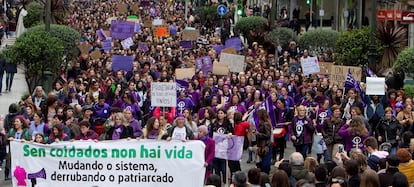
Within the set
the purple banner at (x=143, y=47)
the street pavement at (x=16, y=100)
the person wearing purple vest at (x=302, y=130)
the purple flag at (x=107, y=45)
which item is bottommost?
the street pavement at (x=16, y=100)

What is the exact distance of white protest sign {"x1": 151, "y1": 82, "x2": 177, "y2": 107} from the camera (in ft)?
67.0

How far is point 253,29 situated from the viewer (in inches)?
1688

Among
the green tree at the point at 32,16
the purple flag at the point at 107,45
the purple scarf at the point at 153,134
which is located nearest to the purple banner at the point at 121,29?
the purple flag at the point at 107,45

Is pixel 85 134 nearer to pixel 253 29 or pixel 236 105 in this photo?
pixel 236 105

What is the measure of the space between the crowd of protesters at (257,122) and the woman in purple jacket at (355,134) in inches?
0.6

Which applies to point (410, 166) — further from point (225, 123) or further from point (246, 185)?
point (225, 123)

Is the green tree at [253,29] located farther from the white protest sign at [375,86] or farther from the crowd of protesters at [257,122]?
the white protest sign at [375,86]

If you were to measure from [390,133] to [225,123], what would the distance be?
2.86 meters

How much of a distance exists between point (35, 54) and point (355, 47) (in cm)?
916

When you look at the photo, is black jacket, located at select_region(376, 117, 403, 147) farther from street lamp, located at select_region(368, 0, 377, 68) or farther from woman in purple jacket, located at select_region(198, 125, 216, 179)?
street lamp, located at select_region(368, 0, 377, 68)

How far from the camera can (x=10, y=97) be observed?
30719mm

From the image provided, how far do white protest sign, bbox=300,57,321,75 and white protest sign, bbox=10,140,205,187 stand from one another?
1252cm

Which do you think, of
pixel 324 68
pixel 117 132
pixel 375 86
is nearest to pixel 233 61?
pixel 324 68

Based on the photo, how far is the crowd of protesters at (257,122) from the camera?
42.4 ft
